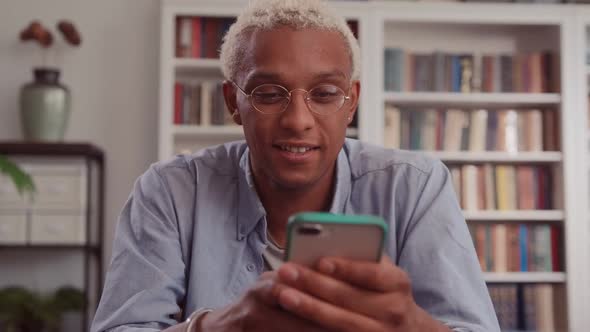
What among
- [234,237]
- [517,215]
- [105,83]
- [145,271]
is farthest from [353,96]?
[105,83]

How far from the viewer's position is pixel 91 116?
12.8 feet

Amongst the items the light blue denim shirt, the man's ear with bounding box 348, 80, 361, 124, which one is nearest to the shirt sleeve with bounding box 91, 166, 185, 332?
the light blue denim shirt

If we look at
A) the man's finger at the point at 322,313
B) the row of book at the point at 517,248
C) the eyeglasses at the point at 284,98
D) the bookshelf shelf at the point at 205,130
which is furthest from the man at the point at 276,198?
the row of book at the point at 517,248

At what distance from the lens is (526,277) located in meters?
3.69

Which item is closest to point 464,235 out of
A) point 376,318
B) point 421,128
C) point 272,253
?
point 272,253

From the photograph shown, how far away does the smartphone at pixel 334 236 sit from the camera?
82cm

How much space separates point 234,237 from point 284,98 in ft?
0.85

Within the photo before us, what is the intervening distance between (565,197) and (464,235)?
259 cm

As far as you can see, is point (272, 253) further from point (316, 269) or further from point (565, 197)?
point (565, 197)

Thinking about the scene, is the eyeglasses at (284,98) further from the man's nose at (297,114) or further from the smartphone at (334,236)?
the smartphone at (334,236)

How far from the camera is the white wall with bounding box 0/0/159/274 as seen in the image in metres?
3.88

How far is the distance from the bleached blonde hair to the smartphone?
19.5 inches

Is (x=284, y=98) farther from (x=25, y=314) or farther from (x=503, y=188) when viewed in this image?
(x=503, y=188)

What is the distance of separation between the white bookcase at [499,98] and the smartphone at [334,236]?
276 cm
